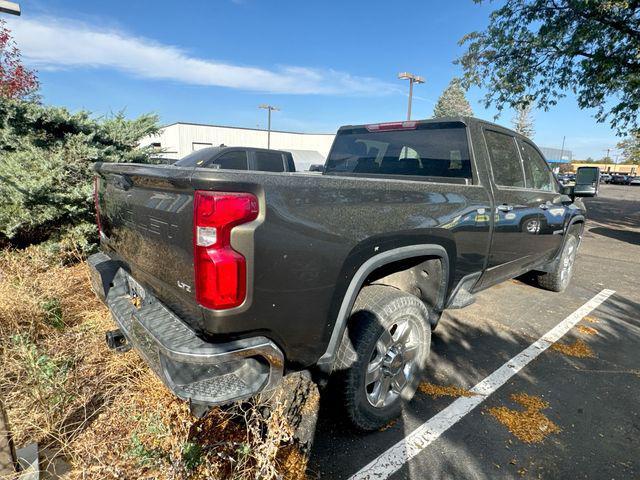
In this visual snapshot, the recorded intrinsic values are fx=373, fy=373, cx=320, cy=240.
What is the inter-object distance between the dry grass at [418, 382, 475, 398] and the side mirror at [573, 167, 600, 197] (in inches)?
127

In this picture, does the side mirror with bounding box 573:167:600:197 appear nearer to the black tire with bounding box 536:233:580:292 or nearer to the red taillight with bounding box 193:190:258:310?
the black tire with bounding box 536:233:580:292

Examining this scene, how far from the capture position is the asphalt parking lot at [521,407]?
2172 millimetres

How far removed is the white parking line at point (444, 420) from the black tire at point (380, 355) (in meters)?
0.19

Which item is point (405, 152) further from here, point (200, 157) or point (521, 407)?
point (200, 157)

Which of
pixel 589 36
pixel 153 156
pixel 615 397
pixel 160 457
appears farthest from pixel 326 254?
pixel 589 36

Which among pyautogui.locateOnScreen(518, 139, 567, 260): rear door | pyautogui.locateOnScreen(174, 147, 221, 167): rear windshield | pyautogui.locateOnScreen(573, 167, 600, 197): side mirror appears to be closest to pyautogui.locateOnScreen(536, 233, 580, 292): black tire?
pyautogui.locateOnScreen(518, 139, 567, 260): rear door

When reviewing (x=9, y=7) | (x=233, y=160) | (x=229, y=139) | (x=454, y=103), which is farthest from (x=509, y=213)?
(x=454, y=103)

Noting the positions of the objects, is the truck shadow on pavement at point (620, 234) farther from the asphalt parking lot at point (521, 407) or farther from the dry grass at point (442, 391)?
the dry grass at point (442, 391)

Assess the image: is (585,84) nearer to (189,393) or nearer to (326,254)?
(326,254)

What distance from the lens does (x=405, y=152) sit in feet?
11.4

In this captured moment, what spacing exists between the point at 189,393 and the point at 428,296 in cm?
186

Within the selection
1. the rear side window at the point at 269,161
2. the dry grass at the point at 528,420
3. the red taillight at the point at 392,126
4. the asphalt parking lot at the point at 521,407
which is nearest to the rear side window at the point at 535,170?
the red taillight at the point at 392,126

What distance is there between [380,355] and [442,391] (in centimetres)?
84

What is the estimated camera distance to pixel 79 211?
4.93 metres
